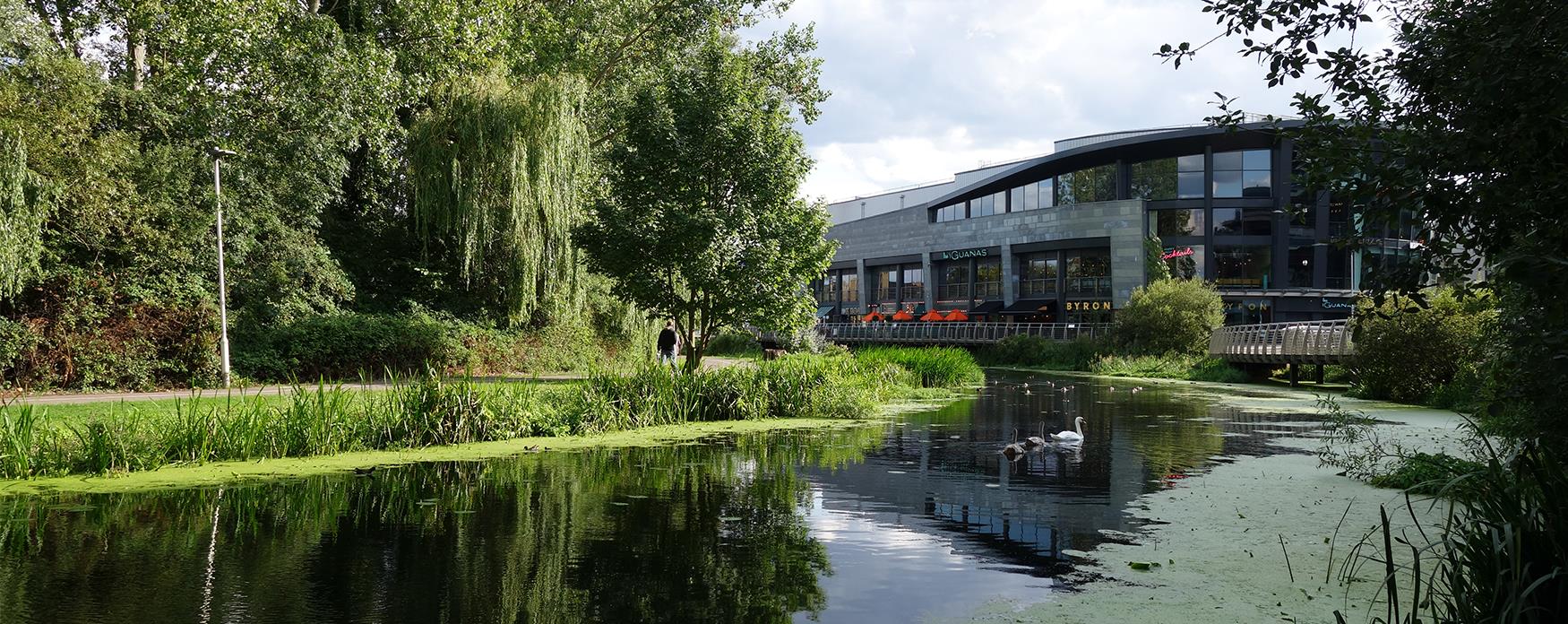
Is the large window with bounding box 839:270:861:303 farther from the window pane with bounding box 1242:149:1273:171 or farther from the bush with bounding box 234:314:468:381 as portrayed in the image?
the bush with bounding box 234:314:468:381

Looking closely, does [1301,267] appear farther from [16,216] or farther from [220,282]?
[16,216]

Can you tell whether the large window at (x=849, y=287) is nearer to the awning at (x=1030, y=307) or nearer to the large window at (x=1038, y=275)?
the large window at (x=1038, y=275)

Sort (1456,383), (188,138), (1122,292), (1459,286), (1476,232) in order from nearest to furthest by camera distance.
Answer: (1476,232), (1459,286), (1456,383), (188,138), (1122,292)

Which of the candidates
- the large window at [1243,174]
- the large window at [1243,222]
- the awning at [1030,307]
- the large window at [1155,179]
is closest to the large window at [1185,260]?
the large window at [1243,222]

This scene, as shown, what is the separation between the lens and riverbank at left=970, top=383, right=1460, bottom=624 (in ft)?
20.4

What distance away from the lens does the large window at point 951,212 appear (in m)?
73.2

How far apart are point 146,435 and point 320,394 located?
1.95m

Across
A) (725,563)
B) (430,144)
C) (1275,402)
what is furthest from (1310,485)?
(430,144)

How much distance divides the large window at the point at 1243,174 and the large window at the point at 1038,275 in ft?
36.7

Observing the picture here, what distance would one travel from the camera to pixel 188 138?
77.7 ft

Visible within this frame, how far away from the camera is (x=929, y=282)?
7519 cm

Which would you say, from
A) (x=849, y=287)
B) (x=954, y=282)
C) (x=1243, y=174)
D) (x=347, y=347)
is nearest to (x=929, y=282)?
(x=954, y=282)

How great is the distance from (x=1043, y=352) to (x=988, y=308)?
58.4 feet

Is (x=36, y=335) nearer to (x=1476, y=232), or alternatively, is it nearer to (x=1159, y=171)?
(x=1476, y=232)
